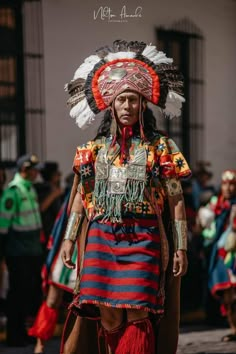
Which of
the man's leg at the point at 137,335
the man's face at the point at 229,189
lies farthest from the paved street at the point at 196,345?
the man's leg at the point at 137,335

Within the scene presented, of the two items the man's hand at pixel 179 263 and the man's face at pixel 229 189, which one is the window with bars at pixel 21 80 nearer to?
the man's face at pixel 229 189

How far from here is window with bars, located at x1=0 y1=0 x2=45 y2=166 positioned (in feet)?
34.8

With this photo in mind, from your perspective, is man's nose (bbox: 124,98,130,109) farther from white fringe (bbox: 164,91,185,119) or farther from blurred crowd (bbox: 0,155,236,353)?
blurred crowd (bbox: 0,155,236,353)

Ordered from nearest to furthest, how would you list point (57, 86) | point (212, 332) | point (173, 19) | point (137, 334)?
1. point (137, 334)
2. point (212, 332)
3. point (57, 86)
4. point (173, 19)

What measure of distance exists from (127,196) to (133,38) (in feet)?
15.9

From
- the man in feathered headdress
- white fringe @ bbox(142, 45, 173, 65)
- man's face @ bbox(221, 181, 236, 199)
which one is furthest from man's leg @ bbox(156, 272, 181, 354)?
man's face @ bbox(221, 181, 236, 199)

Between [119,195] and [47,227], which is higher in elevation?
[119,195]

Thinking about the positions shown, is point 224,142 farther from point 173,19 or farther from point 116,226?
point 116,226

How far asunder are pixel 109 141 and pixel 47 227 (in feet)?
13.1

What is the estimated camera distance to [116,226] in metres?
5.61

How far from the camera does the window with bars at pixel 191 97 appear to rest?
13.1 meters

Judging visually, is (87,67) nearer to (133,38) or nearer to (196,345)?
(196,345)

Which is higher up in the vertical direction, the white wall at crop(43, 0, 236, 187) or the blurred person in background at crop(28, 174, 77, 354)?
the white wall at crop(43, 0, 236, 187)

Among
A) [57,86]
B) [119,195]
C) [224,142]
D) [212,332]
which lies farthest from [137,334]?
[224,142]
